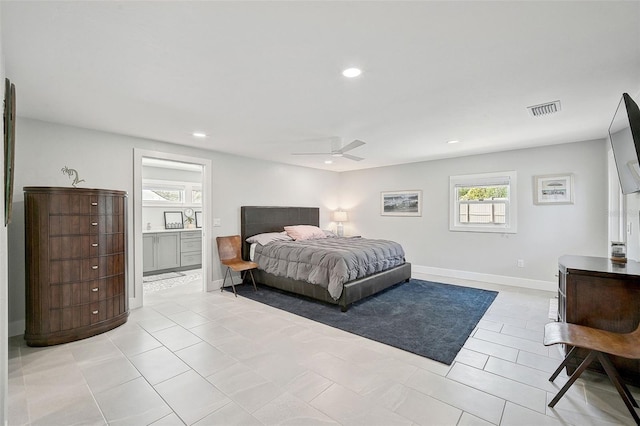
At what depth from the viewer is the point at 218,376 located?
2295 millimetres

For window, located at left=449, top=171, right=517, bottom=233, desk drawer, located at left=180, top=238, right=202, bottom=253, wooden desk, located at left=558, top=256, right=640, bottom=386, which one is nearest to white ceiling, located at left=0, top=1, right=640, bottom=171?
wooden desk, located at left=558, top=256, right=640, bottom=386

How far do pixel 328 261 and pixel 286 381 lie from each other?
1908mm

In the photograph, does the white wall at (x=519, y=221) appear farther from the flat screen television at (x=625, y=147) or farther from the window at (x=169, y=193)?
the window at (x=169, y=193)

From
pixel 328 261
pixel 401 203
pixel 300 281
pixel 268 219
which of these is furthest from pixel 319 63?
pixel 401 203

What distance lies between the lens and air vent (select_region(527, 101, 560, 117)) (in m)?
2.83

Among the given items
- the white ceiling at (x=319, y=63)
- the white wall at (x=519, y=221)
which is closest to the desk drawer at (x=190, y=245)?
the white ceiling at (x=319, y=63)

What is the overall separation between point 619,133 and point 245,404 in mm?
3891

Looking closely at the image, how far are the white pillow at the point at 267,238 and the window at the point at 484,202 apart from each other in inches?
133

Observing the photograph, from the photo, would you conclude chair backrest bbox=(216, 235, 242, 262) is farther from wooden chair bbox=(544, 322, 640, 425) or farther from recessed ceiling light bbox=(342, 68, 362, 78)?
wooden chair bbox=(544, 322, 640, 425)

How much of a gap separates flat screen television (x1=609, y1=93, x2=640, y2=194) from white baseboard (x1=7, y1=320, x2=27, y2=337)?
19.5 feet

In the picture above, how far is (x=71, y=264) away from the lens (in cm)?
296

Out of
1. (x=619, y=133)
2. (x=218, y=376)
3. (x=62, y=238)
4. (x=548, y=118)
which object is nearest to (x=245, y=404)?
(x=218, y=376)

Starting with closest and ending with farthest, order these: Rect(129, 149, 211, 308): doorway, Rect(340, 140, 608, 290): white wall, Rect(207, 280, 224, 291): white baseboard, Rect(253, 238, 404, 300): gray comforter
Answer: Rect(253, 238, 404, 300): gray comforter, Rect(340, 140, 608, 290): white wall, Rect(207, 280, 224, 291): white baseboard, Rect(129, 149, 211, 308): doorway

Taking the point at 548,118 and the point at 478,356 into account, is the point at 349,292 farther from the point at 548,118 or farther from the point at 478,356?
the point at 548,118
